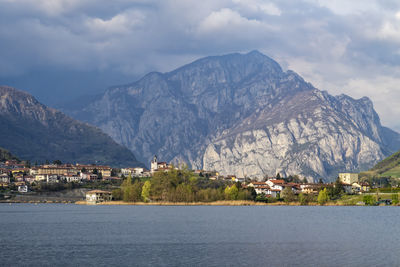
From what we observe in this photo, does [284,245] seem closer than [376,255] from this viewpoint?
No

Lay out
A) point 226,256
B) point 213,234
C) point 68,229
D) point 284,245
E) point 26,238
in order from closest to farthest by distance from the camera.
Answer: point 226,256 → point 284,245 → point 26,238 → point 213,234 → point 68,229

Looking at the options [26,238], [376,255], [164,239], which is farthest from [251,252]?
[26,238]

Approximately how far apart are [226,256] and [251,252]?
4.03 meters

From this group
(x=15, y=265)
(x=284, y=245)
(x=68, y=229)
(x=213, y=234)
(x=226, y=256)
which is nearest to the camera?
→ (x=15, y=265)

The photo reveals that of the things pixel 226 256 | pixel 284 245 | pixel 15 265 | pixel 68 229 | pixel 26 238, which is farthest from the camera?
pixel 68 229

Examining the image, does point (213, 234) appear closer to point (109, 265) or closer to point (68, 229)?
point (68, 229)

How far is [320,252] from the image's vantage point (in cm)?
5984

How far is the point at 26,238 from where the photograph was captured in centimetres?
7506

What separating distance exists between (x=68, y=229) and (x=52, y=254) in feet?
112

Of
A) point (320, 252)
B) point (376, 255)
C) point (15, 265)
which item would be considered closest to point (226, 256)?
point (320, 252)

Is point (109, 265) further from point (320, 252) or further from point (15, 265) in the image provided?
point (320, 252)

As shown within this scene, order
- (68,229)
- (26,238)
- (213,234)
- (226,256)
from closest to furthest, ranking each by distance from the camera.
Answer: (226,256) < (26,238) < (213,234) < (68,229)

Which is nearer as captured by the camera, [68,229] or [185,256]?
[185,256]

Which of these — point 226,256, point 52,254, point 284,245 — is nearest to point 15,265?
point 52,254
